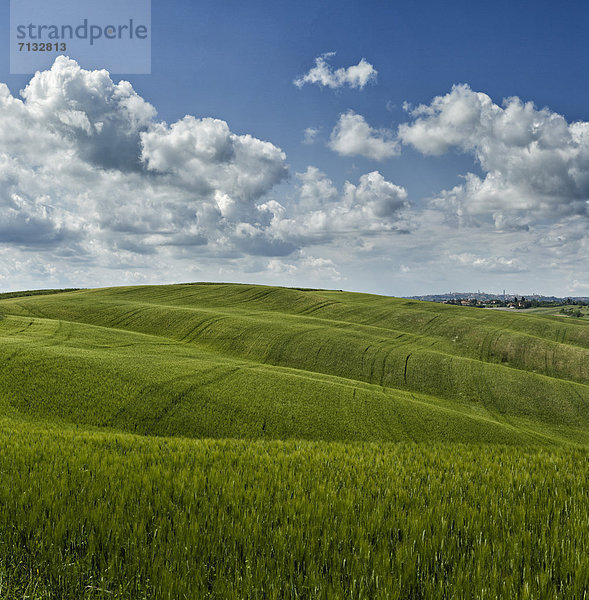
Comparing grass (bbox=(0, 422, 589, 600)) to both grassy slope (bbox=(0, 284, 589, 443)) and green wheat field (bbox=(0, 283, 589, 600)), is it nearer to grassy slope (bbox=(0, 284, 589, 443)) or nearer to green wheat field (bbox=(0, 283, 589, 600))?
green wheat field (bbox=(0, 283, 589, 600))

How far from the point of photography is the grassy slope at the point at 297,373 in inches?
791

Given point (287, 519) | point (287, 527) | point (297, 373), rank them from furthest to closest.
Answer: point (297, 373)
point (287, 519)
point (287, 527)

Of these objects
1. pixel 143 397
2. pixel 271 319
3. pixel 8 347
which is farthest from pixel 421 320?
pixel 8 347

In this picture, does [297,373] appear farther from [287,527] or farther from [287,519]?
[287,527]

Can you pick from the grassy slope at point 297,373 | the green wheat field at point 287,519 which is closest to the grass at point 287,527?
the green wheat field at point 287,519

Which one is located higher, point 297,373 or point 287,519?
point 287,519

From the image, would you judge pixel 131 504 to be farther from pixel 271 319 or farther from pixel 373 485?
pixel 271 319

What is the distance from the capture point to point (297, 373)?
31359 mm

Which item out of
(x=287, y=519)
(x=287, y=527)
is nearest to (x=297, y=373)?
(x=287, y=519)

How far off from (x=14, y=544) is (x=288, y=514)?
2.53 meters

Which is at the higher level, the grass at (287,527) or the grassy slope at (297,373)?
the grass at (287,527)

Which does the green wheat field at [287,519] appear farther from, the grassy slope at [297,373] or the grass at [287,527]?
the grassy slope at [297,373]

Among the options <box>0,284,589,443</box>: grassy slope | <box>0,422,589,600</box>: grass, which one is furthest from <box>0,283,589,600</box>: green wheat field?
<box>0,284,589,443</box>: grassy slope

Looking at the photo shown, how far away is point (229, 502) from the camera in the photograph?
13.9 ft
